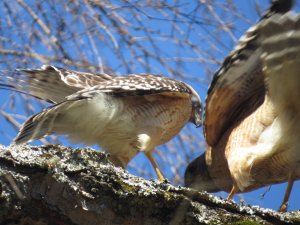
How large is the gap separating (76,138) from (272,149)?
1541mm

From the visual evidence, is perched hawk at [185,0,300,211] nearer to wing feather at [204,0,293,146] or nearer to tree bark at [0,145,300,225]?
wing feather at [204,0,293,146]

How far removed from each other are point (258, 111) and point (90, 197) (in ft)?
6.66

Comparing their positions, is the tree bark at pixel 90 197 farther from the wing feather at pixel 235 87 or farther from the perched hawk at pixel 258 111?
the wing feather at pixel 235 87

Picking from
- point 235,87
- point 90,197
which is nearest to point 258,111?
point 235,87

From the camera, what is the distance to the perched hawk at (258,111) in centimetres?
271

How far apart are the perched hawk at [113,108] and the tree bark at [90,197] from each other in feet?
6.84

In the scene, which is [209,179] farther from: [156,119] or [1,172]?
[1,172]

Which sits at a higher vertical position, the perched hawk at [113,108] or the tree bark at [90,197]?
the perched hawk at [113,108]

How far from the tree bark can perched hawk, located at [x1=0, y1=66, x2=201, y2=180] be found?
2.08 meters

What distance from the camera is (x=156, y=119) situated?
4281 mm

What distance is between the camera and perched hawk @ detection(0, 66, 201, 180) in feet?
13.1

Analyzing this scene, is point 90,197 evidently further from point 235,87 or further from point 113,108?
point 113,108

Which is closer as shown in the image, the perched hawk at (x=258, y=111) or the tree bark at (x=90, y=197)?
the tree bark at (x=90, y=197)

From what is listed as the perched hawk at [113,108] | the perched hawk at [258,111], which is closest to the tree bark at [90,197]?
the perched hawk at [258,111]
